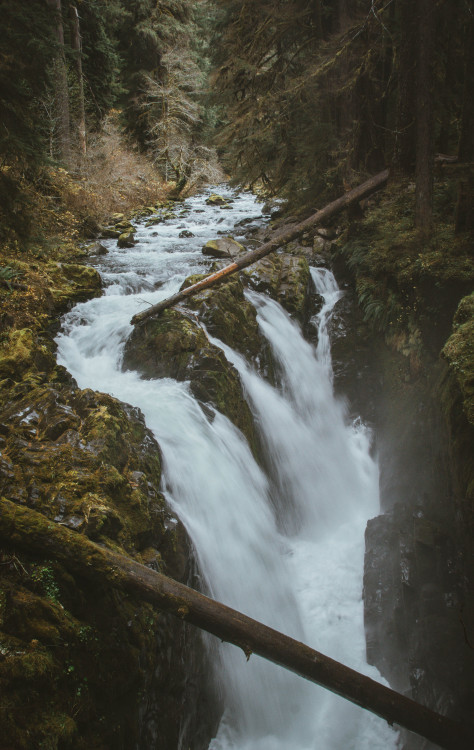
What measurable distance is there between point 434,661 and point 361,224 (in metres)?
9.24

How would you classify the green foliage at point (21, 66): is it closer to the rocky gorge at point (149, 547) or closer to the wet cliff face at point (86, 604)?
the rocky gorge at point (149, 547)

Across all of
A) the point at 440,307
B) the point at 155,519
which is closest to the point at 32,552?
the point at 155,519

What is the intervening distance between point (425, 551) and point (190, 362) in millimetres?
4092

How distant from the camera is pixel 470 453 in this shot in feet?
12.1

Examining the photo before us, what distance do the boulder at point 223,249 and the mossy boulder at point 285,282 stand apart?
5.70 feet

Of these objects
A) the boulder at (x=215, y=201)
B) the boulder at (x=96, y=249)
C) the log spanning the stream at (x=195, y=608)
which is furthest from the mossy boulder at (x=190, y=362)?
the boulder at (x=215, y=201)

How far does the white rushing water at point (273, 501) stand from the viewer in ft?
13.5

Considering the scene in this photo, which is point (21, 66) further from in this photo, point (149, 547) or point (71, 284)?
point (149, 547)

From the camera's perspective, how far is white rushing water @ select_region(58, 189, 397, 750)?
4.11 metres

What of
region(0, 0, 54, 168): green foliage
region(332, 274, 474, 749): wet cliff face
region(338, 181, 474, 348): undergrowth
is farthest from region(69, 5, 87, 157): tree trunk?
region(332, 274, 474, 749): wet cliff face

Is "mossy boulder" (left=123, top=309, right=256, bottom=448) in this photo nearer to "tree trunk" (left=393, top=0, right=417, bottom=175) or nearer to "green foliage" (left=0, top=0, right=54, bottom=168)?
"green foliage" (left=0, top=0, right=54, bottom=168)

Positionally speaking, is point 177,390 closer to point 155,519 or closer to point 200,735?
Answer: point 155,519

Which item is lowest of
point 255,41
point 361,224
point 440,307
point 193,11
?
point 440,307

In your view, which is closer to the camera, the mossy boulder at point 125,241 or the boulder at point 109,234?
the mossy boulder at point 125,241
